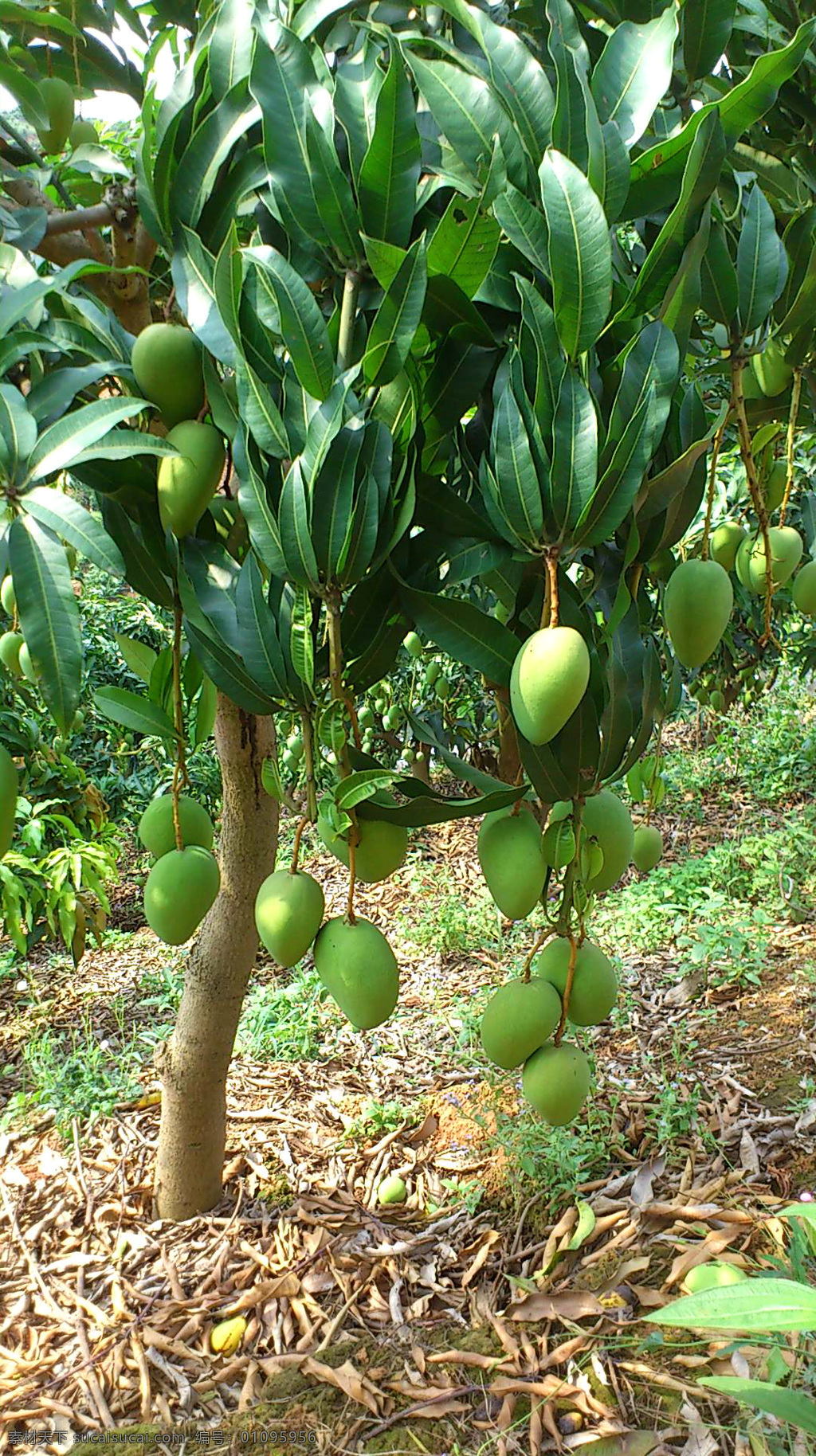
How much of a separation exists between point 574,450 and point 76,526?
1.24 feet

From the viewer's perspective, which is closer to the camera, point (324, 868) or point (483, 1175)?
point (483, 1175)

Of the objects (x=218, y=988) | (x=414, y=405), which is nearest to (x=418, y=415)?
(x=414, y=405)

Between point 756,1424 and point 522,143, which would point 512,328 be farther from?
point 756,1424

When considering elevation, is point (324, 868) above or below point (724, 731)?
below

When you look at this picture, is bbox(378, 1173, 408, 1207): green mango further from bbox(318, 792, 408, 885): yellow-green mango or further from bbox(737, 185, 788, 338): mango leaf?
bbox(737, 185, 788, 338): mango leaf

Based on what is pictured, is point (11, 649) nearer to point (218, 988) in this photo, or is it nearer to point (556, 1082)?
point (556, 1082)

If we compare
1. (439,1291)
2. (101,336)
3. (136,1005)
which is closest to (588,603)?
(101,336)

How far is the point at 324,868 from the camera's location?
503 cm

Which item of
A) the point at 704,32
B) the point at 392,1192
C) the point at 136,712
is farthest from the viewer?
the point at 392,1192

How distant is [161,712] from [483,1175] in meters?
1.67

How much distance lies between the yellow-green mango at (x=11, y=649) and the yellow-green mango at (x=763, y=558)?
2.78 ft

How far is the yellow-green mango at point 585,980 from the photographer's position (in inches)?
38.5

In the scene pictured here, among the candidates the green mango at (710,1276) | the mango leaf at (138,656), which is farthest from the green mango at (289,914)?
the green mango at (710,1276)

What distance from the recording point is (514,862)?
2.88 feet
